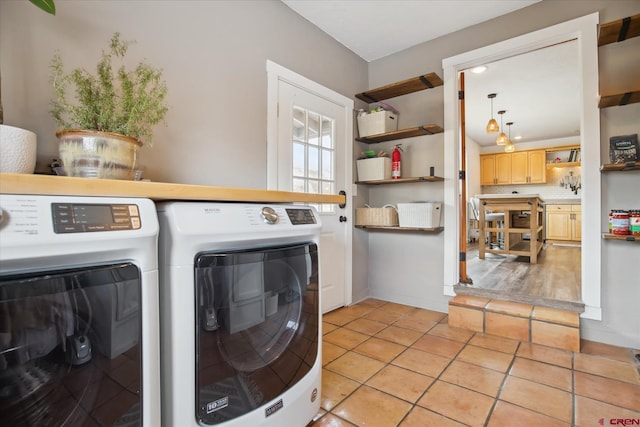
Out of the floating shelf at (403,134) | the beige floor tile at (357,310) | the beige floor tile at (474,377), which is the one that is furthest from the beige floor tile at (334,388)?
the floating shelf at (403,134)

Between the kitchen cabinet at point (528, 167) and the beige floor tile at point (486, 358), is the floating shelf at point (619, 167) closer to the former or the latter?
the beige floor tile at point (486, 358)

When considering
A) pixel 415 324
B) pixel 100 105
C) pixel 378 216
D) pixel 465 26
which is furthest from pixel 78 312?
pixel 465 26

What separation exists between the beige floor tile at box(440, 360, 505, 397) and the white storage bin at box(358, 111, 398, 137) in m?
1.96

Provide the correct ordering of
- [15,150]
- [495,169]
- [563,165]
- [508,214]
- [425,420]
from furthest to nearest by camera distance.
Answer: [495,169], [563,165], [508,214], [425,420], [15,150]

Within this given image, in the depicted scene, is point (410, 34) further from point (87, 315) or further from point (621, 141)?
point (87, 315)

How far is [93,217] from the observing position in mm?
682

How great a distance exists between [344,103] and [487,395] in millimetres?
2394

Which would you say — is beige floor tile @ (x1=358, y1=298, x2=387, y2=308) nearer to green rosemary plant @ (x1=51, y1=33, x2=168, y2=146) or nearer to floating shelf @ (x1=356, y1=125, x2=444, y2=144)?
floating shelf @ (x1=356, y1=125, x2=444, y2=144)

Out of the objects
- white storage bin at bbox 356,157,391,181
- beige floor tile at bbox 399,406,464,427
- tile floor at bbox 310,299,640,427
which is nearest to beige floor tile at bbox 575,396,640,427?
tile floor at bbox 310,299,640,427

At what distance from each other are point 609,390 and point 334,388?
1361mm

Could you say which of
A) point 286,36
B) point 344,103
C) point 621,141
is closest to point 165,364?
point 286,36

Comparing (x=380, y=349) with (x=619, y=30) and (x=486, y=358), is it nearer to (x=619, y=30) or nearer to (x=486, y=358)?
(x=486, y=358)

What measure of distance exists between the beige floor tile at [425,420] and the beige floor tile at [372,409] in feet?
0.09

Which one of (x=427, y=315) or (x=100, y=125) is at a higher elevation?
(x=100, y=125)
